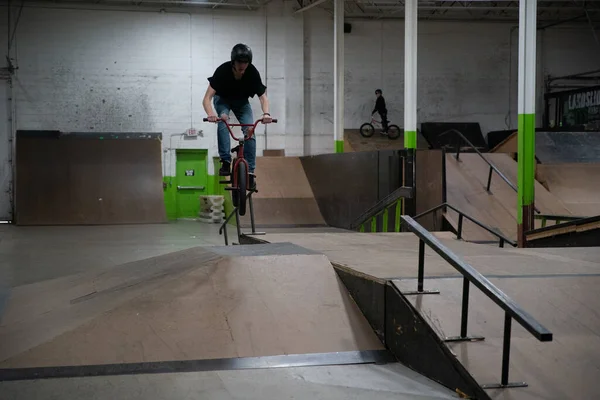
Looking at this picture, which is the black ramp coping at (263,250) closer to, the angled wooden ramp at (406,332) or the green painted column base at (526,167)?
the angled wooden ramp at (406,332)

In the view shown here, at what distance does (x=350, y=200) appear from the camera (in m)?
12.3

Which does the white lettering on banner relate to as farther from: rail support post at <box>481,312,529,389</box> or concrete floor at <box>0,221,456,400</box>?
rail support post at <box>481,312,529,389</box>

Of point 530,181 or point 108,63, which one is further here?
point 108,63

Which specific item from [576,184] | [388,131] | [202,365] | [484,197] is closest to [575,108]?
[388,131]

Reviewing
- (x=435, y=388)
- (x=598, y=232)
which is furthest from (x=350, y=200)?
(x=435, y=388)

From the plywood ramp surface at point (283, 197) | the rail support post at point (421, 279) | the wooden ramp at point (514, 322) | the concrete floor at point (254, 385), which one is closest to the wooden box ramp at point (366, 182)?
the plywood ramp surface at point (283, 197)

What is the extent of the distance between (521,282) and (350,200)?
831 cm

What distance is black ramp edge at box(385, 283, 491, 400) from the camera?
3.24m

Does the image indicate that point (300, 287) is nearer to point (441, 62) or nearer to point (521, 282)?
point (521, 282)

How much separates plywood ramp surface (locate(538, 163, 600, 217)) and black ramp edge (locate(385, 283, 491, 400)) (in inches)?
381

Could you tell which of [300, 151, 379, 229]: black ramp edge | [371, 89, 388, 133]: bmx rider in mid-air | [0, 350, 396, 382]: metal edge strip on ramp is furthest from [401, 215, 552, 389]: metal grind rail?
[371, 89, 388, 133]: bmx rider in mid-air

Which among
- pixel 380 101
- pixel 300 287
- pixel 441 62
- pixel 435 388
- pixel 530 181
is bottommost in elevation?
pixel 435 388

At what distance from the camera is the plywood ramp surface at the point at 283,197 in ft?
46.0

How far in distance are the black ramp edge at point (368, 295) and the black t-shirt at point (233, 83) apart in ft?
8.48
